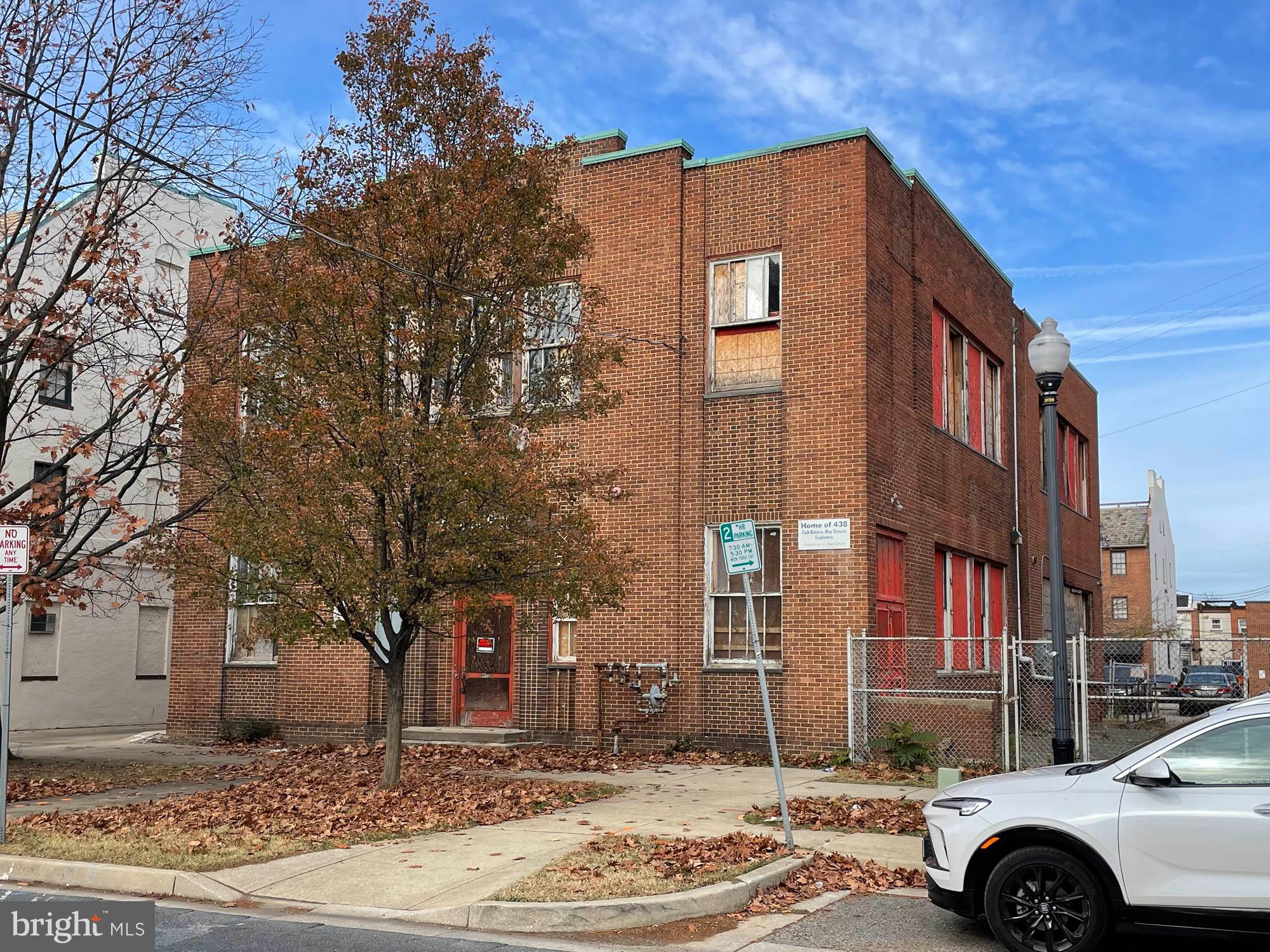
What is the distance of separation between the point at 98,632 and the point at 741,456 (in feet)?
60.0

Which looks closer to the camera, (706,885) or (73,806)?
(706,885)

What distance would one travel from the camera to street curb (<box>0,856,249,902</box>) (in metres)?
8.92

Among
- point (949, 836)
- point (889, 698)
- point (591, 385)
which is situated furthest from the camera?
point (889, 698)

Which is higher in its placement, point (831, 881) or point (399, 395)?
point (399, 395)

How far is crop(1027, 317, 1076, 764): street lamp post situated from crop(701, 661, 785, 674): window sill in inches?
244

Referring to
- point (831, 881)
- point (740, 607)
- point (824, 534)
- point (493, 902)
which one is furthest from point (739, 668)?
point (493, 902)

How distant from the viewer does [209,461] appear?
13656 mm

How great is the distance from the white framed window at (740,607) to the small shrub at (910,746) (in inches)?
86.6

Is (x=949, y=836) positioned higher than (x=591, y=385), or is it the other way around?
(x=591, y=385)

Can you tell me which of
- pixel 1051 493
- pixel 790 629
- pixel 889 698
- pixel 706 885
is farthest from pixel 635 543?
pixel 706 885

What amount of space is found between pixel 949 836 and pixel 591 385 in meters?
8.07

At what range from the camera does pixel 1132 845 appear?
6848 mm

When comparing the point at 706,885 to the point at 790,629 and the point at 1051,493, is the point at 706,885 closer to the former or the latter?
the point at 1051,493

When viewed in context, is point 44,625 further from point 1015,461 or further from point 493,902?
point 493,902
